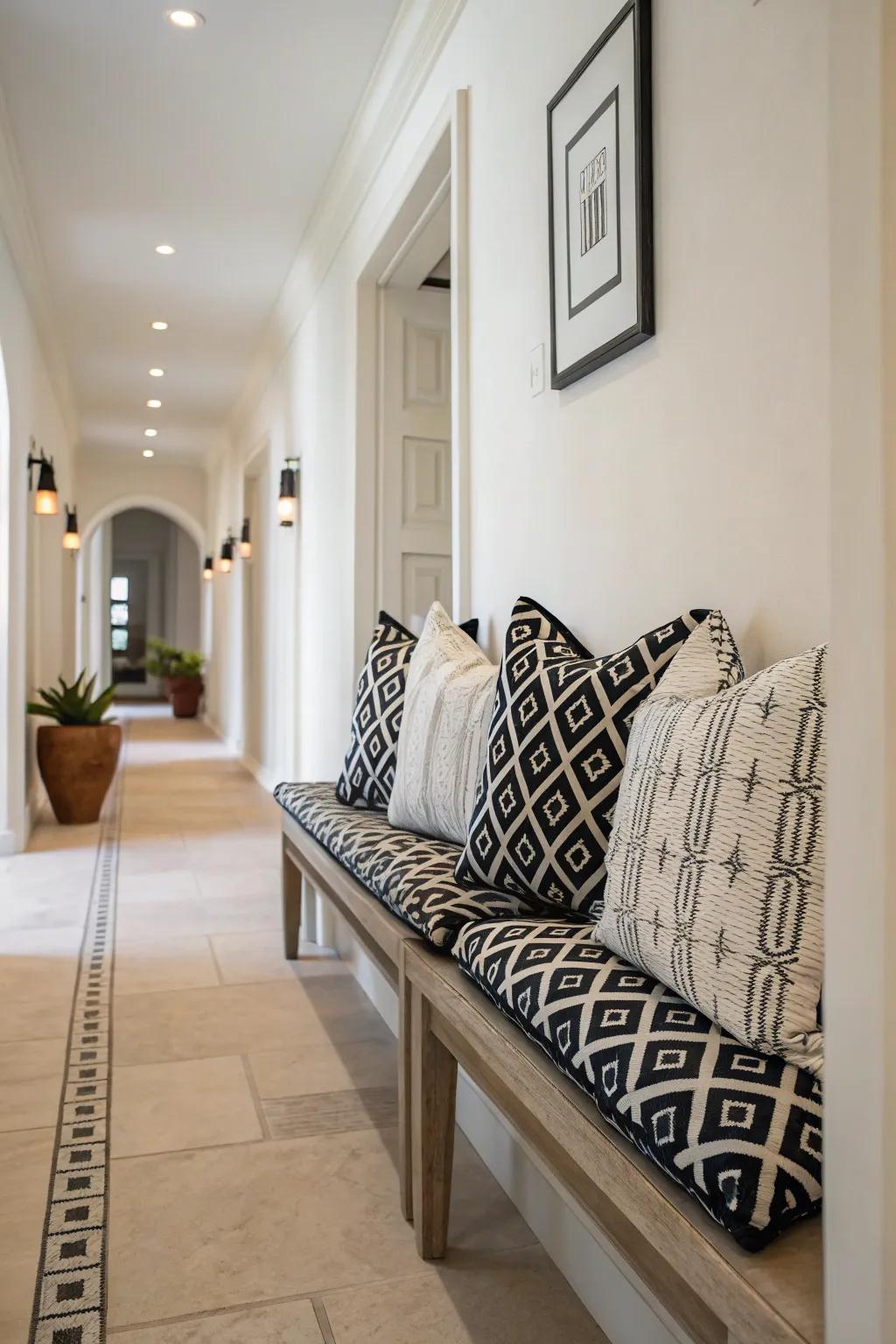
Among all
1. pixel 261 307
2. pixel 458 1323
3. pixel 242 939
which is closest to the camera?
pixel 458 1323

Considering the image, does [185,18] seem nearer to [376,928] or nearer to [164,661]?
[376,928]

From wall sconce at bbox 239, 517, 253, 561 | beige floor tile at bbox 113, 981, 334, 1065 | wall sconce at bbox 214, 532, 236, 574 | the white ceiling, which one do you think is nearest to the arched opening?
wall sconce at bbox 214, 532, 236, 574

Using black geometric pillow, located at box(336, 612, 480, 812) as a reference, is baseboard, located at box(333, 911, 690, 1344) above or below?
below

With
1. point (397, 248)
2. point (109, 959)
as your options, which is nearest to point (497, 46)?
point (397, 248)

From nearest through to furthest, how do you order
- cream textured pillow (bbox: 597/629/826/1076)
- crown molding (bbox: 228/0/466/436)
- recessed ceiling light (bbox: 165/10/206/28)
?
cream textured pillow (bbox: 597/629/826/1076) → crown molding (bbox: 228/0/466/436) → recessed ceiling light (bbox: 165/10/206/28)

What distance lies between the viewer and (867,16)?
656 millimetres

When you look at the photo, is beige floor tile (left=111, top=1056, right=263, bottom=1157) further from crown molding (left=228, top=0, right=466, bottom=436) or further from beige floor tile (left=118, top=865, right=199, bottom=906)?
crown molding (left=228, top=0, right=466, bottom=436)

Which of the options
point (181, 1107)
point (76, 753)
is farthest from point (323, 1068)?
point (76, 753)

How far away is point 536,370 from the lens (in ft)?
6.97

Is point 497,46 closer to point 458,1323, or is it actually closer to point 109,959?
point 458,1323

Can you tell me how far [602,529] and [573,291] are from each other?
45 centimetres

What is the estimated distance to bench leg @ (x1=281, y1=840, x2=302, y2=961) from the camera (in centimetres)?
318

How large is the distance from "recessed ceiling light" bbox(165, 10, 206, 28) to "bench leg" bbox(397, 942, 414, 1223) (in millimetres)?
→ 2673

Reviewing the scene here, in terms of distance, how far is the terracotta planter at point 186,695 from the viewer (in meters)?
12.6
